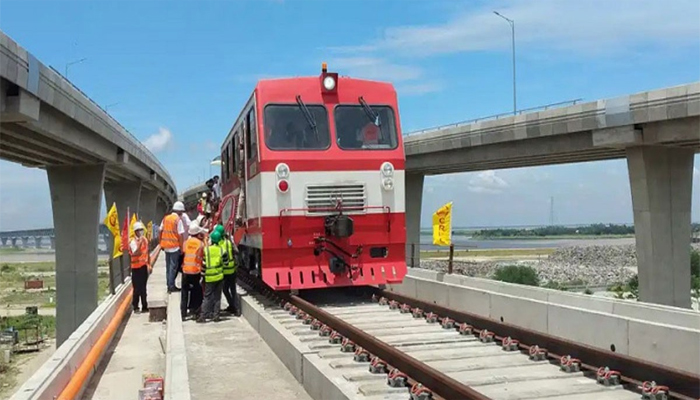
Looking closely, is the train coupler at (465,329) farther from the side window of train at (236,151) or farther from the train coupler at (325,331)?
the side window of train at (236,151)

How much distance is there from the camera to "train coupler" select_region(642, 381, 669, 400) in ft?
18.3

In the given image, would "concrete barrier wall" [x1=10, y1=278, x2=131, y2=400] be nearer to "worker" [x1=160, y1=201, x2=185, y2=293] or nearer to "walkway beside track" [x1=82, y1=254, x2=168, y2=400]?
"walkway beside track" [x1=82, y1=254, x2=168, y2=400]

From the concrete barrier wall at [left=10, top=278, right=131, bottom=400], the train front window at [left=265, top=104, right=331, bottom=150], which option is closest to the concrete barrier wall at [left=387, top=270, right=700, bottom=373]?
the train front window at [left=265, top=104, right=331, bottom=150]

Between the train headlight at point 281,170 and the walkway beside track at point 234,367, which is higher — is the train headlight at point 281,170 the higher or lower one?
the higher one

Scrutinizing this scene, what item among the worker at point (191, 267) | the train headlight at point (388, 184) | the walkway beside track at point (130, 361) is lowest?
the walkway beside track at point (130, 361)

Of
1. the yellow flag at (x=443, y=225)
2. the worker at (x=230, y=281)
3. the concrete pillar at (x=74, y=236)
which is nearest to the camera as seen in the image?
the worker at (x=230, y=281)

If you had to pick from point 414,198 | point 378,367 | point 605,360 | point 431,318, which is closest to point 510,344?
point 605,360

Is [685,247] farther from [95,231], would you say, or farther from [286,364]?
[95,231]

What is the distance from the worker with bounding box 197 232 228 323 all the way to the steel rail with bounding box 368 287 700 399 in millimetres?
4277

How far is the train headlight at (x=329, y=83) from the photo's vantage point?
37.8 ft

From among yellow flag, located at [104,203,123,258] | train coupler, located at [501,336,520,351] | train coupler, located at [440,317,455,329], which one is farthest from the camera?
yellow flag, located at [104,203,123,258]

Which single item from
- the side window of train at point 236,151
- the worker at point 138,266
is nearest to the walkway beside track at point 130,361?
the worker at point 138,266

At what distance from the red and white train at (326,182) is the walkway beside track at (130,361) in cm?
212

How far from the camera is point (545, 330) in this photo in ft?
30.2
